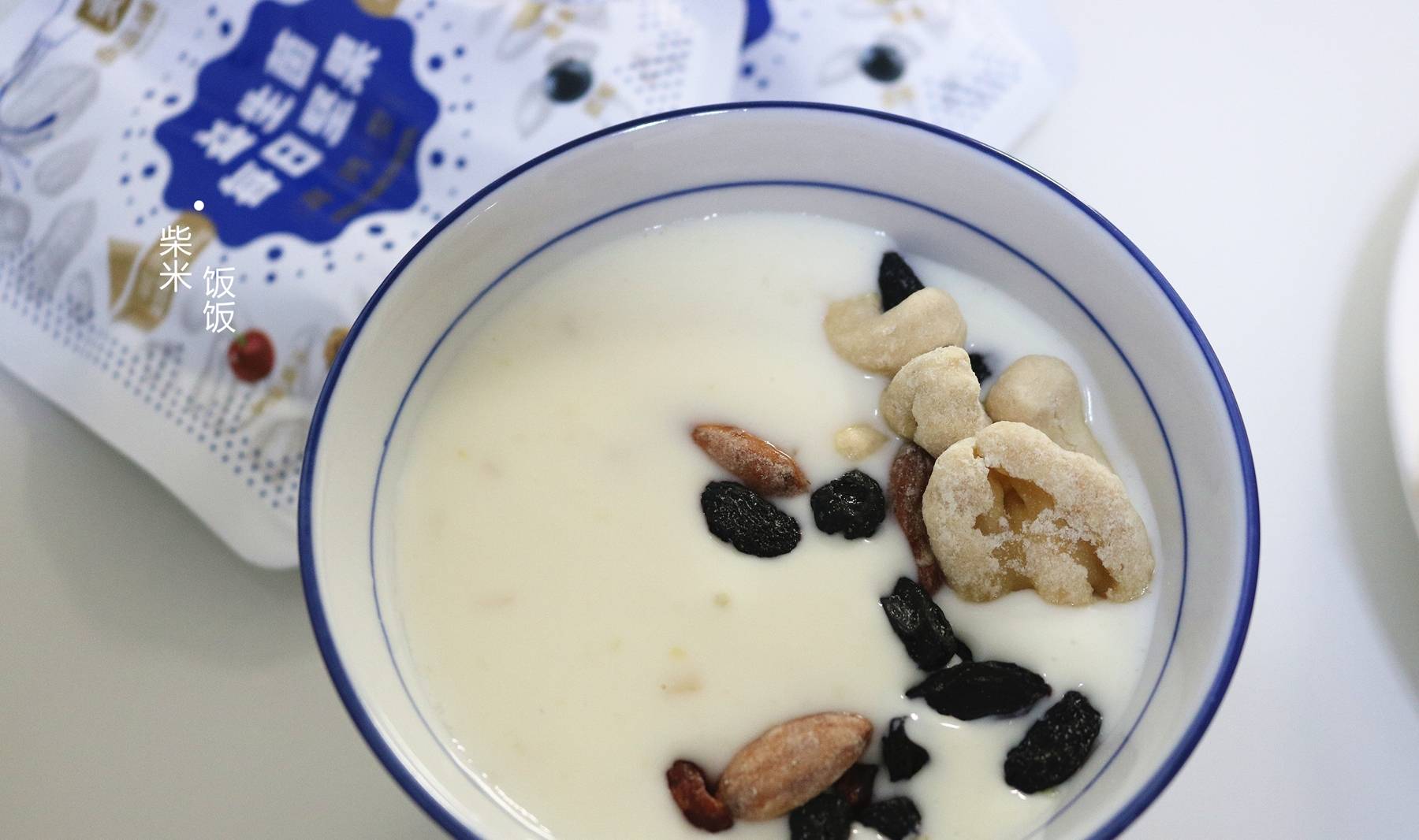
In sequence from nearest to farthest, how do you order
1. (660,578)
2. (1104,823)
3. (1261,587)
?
(1104,823)
(660,578)
(1261,587)

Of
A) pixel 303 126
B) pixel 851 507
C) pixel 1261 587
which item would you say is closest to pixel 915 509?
pixel 851 507

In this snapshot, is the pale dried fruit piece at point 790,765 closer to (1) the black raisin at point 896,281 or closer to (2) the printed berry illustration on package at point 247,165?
(1) the black raisin at point 896,281

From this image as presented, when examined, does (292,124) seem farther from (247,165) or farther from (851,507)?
(851,507)

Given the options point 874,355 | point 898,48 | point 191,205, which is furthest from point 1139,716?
point 191,205

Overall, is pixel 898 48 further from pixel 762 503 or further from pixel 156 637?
pixel 156 637

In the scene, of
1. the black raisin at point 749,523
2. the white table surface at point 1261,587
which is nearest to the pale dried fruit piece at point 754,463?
the black raisin at point 749,523
